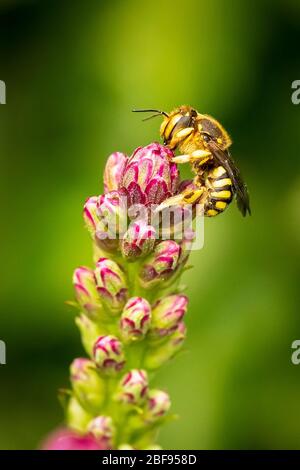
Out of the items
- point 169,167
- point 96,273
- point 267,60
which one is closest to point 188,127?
point 169,167

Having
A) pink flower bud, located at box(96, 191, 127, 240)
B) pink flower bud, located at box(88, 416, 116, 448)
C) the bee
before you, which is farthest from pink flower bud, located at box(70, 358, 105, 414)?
the bee

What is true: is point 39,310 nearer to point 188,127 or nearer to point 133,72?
point 133,72

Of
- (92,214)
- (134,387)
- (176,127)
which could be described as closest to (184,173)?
(176,127)

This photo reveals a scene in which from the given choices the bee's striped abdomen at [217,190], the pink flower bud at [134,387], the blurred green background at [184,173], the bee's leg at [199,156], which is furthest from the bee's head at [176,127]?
the blurred green background at [184,173]

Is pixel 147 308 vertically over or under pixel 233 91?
under

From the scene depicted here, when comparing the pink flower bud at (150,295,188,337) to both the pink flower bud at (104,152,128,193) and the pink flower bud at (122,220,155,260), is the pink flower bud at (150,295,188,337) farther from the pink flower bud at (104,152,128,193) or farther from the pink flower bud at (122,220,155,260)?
the pink flower bud at (104,152,128,193)

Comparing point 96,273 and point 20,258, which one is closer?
point 96,273

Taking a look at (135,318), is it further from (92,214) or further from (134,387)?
(92,214)
